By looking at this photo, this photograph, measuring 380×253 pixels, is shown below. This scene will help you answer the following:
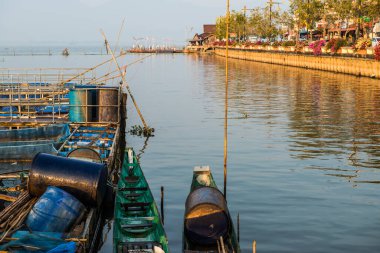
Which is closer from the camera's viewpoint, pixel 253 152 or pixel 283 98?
pixel 253 152

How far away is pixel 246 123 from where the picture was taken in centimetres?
4500

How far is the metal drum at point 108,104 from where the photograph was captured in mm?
36594

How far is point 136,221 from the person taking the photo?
1858cm

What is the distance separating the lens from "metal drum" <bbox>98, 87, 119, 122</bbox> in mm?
36594

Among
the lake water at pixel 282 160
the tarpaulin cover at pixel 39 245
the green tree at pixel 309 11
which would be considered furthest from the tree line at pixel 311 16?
the tarpaulin cover at pixel 39 245

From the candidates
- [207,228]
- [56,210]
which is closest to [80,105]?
[56,210]

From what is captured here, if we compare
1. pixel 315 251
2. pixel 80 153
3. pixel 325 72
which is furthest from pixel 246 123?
pixel 325 72

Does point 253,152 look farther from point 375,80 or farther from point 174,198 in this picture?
point 375,80

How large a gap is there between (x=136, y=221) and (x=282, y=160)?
14.6 metres

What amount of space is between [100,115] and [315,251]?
20.5 metres

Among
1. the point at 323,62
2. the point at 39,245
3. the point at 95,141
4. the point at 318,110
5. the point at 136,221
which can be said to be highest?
the point at 323,62

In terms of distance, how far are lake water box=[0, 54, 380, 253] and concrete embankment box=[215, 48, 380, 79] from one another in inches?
373

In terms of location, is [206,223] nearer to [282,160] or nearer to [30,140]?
[282,160]

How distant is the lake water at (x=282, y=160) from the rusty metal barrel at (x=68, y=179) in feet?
6.36
